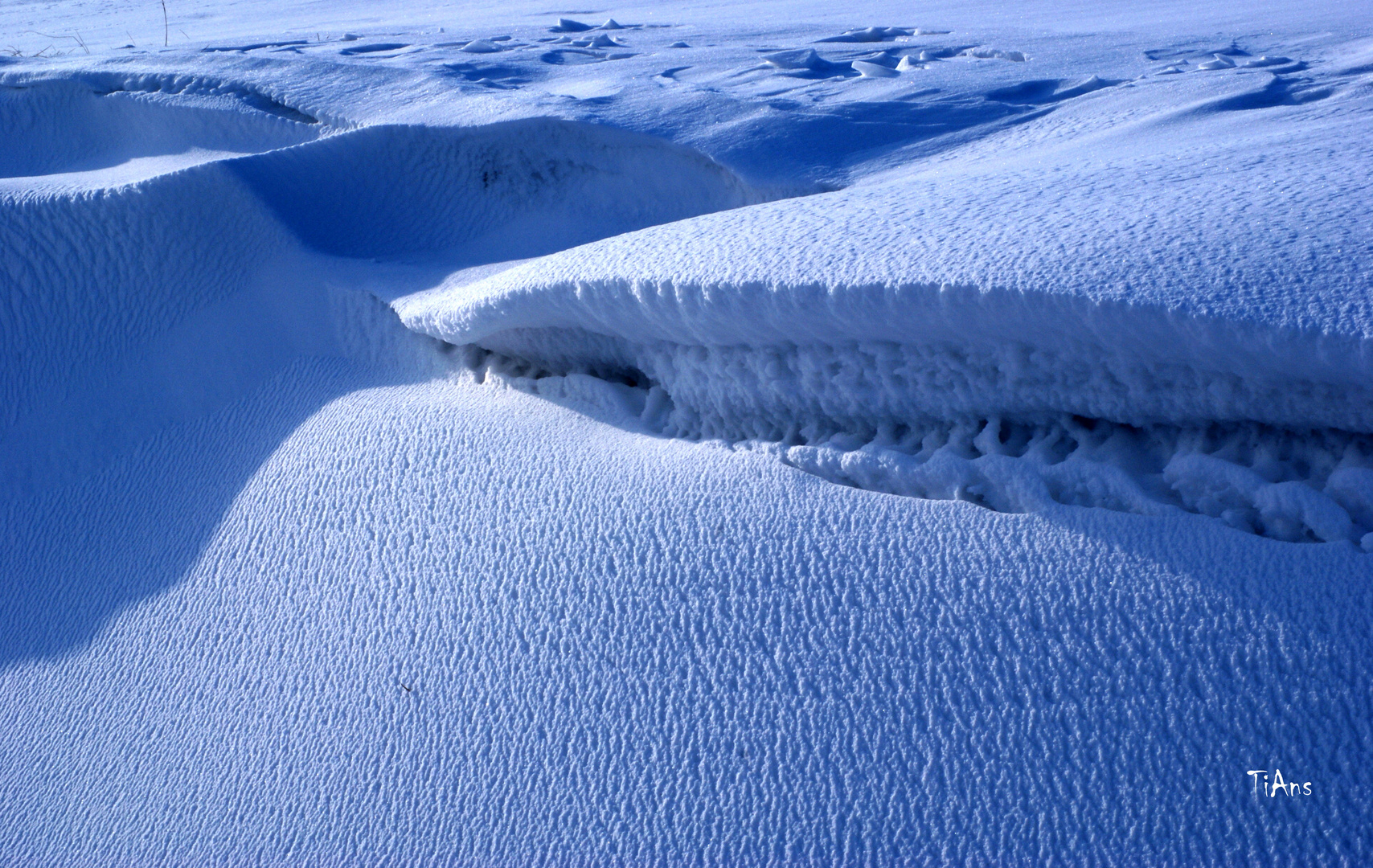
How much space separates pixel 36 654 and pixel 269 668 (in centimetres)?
49

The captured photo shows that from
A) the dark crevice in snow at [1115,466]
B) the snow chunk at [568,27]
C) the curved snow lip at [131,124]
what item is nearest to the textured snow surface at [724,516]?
the dark crevice in snow at [1115,466]

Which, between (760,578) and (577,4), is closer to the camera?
(760,578)

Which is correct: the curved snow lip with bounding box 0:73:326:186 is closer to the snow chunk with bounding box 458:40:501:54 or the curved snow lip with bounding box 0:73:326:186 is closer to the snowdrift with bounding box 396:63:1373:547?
the snow chunk with bounding box 458:40:501:54

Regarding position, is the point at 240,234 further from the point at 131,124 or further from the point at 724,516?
the point at 724,516

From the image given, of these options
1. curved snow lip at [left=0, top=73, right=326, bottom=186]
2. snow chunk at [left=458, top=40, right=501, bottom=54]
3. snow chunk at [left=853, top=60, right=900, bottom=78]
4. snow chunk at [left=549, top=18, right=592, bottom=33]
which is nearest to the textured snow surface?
curved snow lip at [left=0, top=73, right=326, bottom=186]

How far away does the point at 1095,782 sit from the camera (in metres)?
0.74

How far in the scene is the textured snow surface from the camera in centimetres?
78

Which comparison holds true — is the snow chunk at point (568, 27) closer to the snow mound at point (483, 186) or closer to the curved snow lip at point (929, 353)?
the snow mound at point (483, 186)

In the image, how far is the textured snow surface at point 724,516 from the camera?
777 mm

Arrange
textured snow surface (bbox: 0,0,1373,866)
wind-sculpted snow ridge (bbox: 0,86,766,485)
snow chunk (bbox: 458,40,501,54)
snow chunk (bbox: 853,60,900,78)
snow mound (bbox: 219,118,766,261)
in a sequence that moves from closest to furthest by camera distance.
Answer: textured snow surface (bbox: 0,0,1373,866), wind-sculpted snow ridge (bbox: 0,86,766,485), snow mound (bbox: 219,118,766,261), snow chunk (bbox: 853,60,900,78), snow chunk (bbox: 458,40,501,54)

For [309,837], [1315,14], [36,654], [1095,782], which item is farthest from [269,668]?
[1315,14]

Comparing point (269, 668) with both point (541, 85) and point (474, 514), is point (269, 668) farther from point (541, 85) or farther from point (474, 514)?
point (541, 85)

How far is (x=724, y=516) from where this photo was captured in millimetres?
1012

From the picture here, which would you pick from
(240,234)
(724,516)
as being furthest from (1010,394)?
(240,234)
